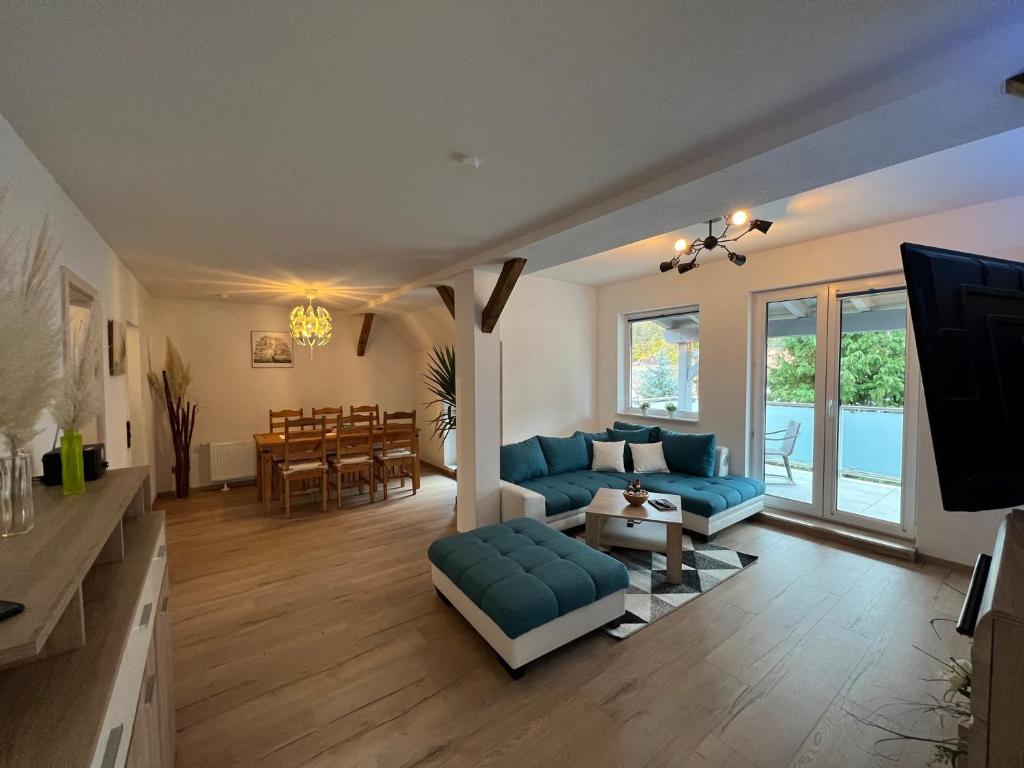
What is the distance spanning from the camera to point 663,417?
5051 mm

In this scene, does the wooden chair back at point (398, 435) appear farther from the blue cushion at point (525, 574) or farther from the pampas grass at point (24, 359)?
the pampas grass at point (24, 359)

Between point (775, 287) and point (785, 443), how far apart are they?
5.18 ft

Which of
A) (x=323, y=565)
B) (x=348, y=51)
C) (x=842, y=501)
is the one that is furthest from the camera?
(x=842, y=501)

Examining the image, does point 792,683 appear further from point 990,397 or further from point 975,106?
point 975,106

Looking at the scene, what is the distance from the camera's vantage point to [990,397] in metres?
0.96

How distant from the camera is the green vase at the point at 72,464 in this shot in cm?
121

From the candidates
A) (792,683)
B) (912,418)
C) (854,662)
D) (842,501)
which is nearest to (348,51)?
(792,683)

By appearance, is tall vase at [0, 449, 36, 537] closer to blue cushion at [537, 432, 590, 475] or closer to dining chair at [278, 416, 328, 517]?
dining chair at [278, 416, 328, 517]

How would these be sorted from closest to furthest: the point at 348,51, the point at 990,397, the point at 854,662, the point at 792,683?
1. the point at 990,397
2. the point at 348,51
3. the point at 792,683
4. the point at 854,662

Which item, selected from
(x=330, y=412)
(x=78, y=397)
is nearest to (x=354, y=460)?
(x=330, y=412)

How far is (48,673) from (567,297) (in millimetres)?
5079

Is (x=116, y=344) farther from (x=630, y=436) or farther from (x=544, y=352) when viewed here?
(x=630, y=436)

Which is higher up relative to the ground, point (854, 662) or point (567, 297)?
point (567, 297)

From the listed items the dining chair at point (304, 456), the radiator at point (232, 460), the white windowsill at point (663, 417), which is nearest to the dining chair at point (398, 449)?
the dining chair at point (304, 456)
